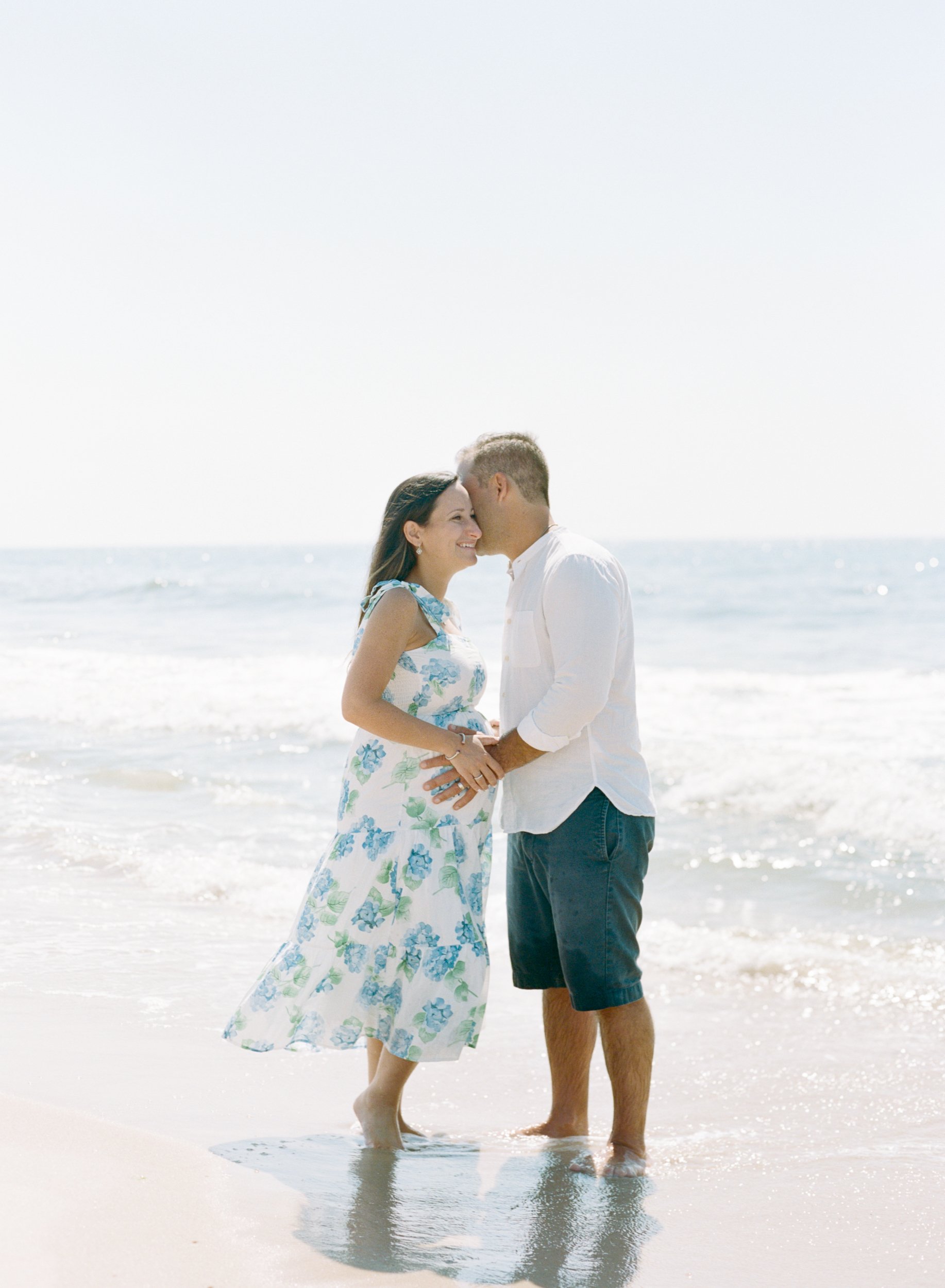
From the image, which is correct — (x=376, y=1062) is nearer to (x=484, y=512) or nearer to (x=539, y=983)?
(x=539, y=983)

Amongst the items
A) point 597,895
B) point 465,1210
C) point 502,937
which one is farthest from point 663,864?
point 465,1210

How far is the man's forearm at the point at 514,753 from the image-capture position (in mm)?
3275

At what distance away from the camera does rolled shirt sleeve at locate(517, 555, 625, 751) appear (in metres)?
3.21

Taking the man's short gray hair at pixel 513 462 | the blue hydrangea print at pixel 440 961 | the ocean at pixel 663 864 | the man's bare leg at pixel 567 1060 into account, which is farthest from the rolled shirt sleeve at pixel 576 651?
the ocean at pixel 663 864

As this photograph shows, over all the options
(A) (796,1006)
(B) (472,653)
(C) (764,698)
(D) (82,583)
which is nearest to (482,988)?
(B) (472,653)

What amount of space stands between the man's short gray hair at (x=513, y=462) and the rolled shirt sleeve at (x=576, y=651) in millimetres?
345

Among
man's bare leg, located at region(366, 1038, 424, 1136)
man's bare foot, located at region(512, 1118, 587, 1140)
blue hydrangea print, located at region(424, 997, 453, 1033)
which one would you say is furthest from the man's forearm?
man's bare foot, located at region(512, 1118, 587, 1140)

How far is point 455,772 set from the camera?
3314mm

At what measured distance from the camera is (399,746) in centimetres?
336

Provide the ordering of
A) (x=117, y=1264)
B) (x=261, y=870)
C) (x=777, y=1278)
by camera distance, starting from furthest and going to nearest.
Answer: (x=261, y=870), (x=777, y=1278), (x=117, y=1264)

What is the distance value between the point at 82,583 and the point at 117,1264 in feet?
137

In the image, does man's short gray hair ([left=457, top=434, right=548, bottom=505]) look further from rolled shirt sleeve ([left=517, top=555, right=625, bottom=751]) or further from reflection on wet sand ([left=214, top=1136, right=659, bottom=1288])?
reflection on wet sand ([left=214, top=1136, right=659, bottom=1288])

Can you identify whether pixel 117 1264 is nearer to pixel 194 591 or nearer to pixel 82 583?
pixel 194 591

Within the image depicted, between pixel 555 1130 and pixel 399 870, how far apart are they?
95 centimetres
